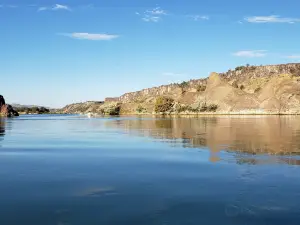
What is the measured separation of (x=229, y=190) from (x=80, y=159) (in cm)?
1231

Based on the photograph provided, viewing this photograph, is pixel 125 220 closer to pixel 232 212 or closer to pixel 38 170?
pixel 232 212

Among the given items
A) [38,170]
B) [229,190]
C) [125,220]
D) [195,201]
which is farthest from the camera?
[38,170]

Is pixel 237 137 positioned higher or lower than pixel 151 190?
higher

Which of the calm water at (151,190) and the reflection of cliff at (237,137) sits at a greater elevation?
the reflection of cliff at (237,137)

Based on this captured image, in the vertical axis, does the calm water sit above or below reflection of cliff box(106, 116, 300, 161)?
below

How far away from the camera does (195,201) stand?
1238cm

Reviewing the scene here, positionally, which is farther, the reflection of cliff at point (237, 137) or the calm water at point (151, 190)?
the reflection of cliff at point (237, 137)

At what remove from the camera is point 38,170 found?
19.1 meters

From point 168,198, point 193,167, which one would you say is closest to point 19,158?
point 193,167

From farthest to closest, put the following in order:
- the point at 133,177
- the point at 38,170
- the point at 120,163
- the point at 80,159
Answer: the point at 80,159
the point at 120,163
the point at 38,170
the point at 133,177

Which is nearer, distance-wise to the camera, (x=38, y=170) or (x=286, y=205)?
(x=286, y=205)

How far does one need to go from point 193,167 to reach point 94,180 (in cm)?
604

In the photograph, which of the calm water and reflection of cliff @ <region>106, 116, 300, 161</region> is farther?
reflection of cliff @ <region>106, 116, 300, 161</region>

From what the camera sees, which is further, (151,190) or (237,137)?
(237,137)
